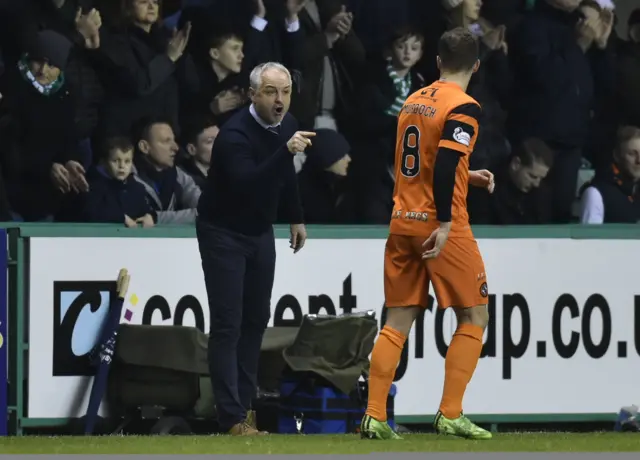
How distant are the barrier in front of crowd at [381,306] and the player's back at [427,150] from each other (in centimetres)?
266

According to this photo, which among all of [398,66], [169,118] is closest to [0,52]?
[169,118]

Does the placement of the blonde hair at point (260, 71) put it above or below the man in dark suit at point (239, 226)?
above

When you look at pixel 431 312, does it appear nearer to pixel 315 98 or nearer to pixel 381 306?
pixel 381 306

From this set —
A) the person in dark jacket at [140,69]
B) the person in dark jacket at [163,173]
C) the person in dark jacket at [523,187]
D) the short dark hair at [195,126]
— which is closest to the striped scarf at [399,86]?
the person in dark jacket at [523,187]

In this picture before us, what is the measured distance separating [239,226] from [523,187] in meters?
3.20

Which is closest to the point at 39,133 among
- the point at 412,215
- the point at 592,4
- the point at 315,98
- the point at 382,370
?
the point at 315,98

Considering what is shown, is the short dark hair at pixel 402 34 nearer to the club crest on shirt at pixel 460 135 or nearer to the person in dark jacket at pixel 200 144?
the person in dark jacket at pixel 200 144

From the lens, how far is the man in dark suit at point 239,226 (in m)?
9.62

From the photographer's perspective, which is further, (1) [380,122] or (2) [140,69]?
(1) [380,122]

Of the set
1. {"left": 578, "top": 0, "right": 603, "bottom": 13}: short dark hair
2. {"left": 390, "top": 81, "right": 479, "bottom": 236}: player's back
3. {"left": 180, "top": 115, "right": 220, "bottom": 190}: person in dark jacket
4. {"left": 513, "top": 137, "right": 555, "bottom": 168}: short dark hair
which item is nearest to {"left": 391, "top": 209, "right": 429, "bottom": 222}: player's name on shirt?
{"left": 390, "top": 81, "right": 479, "bottom": 236}: player's back

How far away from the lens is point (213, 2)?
1186 centimetres

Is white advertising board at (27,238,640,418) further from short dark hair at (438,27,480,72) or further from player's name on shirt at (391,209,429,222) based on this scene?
short dark hair at (438,27,480,72)

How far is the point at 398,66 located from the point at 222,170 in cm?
287

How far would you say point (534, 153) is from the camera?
40.5 ft
